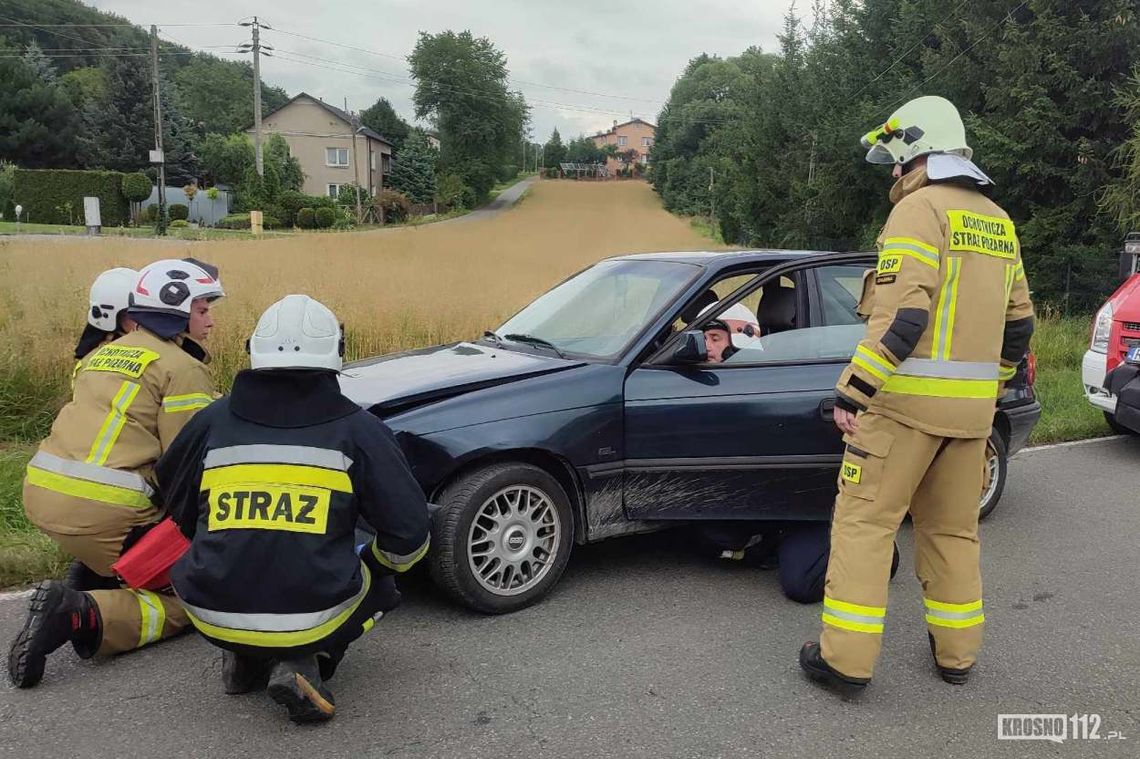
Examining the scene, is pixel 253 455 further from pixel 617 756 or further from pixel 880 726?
pixel 880 726

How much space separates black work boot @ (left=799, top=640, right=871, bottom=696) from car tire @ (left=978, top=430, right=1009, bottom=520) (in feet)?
7.70

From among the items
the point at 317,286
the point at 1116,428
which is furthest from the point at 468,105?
the point at 1116,428

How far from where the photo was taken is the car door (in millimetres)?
3965

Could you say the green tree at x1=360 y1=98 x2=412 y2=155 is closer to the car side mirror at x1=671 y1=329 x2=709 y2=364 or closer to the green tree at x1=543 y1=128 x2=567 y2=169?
the green tree at x1=543 y1=128 x2=567 y2=169

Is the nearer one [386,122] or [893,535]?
[893,535]

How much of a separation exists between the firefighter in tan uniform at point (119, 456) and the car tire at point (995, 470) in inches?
170

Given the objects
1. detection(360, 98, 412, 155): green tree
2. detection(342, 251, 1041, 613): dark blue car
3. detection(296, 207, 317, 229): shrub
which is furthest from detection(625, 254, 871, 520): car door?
detection(360, 98, 412, 155): green tree

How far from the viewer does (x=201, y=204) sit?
164ft

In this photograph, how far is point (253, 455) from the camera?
104 inches

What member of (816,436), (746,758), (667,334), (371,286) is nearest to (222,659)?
(746,758)

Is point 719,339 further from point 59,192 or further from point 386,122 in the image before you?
point 386,122

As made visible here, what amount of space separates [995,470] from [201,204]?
5235 centimetres

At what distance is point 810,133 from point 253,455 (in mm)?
26884

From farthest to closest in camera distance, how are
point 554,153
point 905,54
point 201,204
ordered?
point 554,153 < point 201,204 < point 905,54
